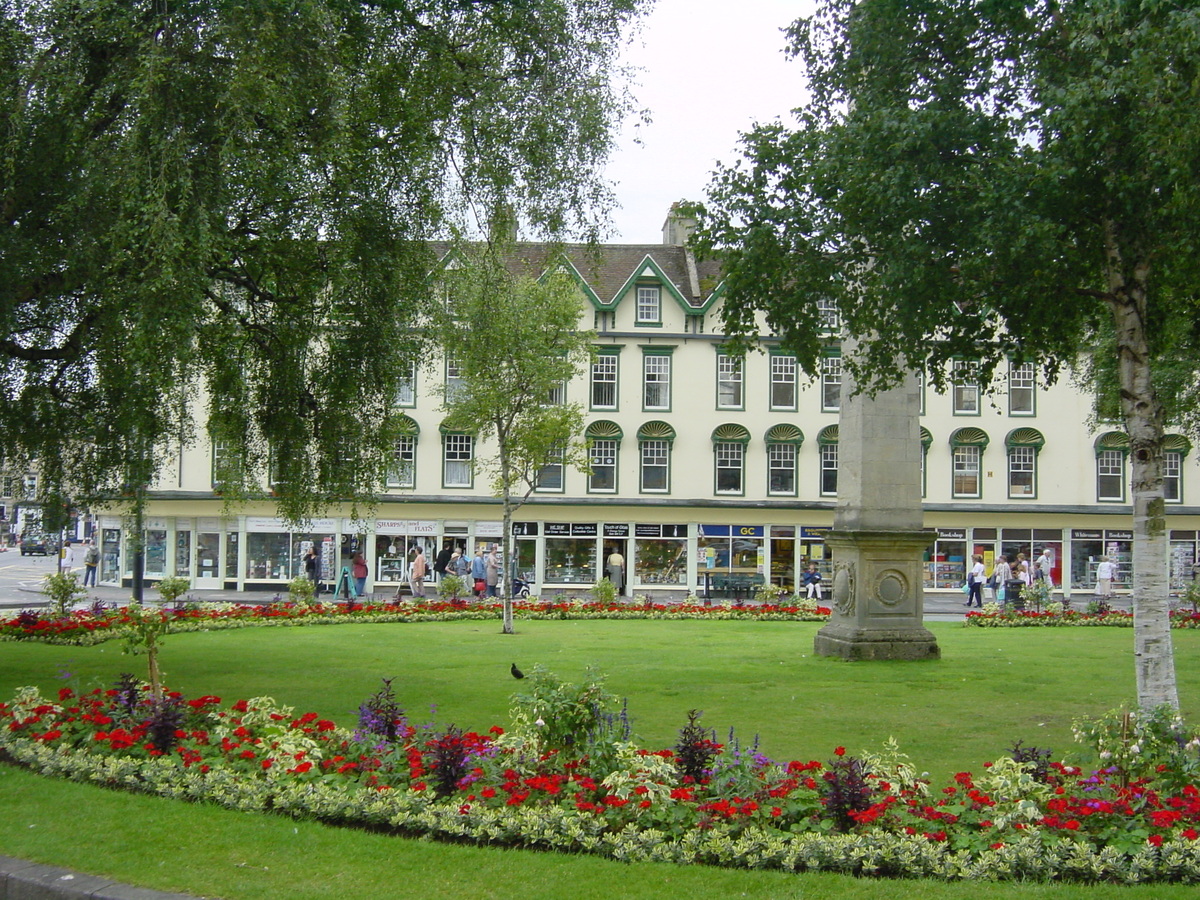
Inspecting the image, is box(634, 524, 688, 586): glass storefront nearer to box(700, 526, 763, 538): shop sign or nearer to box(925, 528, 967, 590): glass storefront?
box(700, 526, 763, 538): shop sign

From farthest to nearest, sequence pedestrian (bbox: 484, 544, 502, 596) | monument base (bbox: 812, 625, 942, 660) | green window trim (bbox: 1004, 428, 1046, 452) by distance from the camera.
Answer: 1. green window trim (bbox: 1004, 428, 1046, 452)
2. pedestrian (bbox: 484, 544, 502, 596)
3. monument base (bbox: 812, 625, 942, 660)

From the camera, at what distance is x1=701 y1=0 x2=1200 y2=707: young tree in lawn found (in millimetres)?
9461

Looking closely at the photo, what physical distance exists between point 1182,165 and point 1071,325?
3.66 metres

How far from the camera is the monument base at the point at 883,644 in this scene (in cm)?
1698

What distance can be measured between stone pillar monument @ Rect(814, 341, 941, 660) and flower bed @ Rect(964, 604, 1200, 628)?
10.2 meters

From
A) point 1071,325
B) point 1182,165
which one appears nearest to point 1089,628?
point 1071,325

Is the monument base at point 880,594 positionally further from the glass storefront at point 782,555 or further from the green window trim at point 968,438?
the green window trim at point 968,438

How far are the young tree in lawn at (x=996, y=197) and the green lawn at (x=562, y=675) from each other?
332 cm

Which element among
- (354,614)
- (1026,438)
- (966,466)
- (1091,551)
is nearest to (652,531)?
(966,466)

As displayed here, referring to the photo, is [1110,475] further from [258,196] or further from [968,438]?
[258,196]

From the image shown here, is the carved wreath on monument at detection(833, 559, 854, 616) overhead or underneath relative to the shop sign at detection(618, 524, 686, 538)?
underneath

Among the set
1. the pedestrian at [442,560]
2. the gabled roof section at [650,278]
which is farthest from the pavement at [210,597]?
Answer: the gabled roof section at [650,278]

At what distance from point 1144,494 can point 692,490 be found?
33.6 metres

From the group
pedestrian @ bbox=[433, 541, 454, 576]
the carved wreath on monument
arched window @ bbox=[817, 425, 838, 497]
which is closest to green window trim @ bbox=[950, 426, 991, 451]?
arched window @ bbox=[817, 425, 838, 497]
